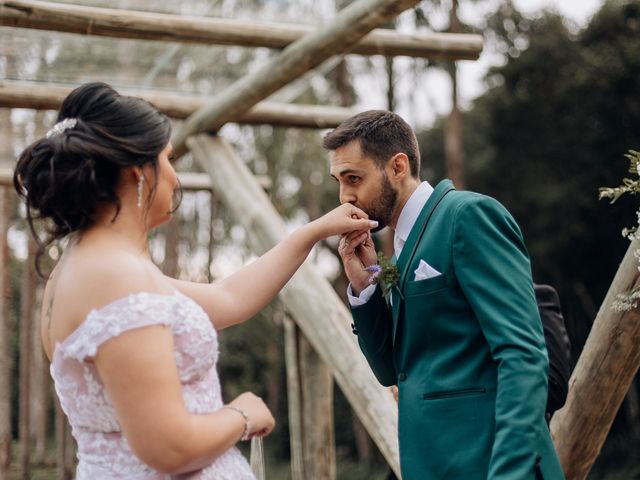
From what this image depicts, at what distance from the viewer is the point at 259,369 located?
20.1 meters

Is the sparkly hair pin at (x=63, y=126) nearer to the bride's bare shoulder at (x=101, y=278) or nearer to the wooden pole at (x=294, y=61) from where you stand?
the bride's bare shoulder at (x=101, y=278)

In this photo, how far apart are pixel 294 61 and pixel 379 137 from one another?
2542mm

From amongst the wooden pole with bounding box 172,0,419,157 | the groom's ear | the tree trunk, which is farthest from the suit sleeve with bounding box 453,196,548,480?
the tree trunk

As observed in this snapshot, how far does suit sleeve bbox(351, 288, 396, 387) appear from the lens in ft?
8.60

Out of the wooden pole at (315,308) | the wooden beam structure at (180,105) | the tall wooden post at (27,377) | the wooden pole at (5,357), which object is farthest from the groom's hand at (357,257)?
the tall wooden post at (27,377)

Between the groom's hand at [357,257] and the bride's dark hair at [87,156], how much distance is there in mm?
788

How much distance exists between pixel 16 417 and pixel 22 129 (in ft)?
56.9

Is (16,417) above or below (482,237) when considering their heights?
below

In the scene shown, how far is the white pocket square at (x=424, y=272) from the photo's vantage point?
2.29 m

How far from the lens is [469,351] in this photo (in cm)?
224

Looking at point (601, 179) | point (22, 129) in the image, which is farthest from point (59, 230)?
point (601, 179)

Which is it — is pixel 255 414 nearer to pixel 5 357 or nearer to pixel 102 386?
pixel 102 386

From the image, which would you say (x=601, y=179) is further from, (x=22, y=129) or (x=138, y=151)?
(x=138, y=151)

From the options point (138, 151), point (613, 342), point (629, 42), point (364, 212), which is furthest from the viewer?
point (629, 42)
